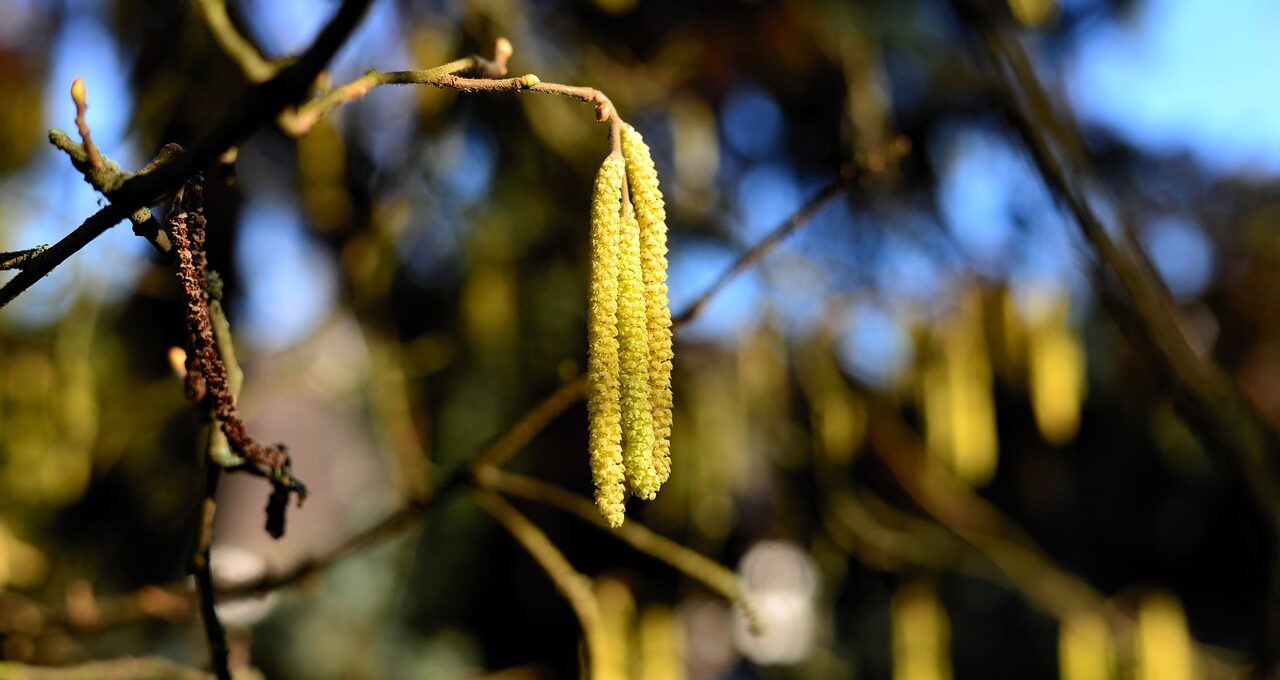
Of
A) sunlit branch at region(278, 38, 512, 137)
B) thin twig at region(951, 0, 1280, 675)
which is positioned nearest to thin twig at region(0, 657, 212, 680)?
sunlit branch at region(278, 38, 512, 137)

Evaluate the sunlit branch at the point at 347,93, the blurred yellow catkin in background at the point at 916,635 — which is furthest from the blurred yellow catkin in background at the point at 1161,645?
the sunlit branch at the point at 347,93

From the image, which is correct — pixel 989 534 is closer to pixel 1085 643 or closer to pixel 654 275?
pixel 1085 643

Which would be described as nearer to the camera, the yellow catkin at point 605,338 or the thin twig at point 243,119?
the thin twig at point 243,119

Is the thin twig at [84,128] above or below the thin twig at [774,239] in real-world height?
below

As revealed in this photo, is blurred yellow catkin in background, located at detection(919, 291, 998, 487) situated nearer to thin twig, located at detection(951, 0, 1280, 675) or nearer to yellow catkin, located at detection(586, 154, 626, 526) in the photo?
thin twig, located at detection(951, 0, 1280, 675)

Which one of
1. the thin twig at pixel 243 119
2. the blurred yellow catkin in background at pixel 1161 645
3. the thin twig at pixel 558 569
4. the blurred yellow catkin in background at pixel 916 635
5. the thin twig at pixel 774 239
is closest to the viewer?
the thin twig at pixel 243 119

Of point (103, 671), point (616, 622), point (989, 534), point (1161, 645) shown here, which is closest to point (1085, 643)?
point (1161, 645)

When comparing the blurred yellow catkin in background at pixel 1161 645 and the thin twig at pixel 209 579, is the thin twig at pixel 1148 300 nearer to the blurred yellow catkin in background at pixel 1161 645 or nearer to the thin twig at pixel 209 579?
the thin twig at pixel 209 579

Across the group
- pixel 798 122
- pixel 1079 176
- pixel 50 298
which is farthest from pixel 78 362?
pixel 798 122
